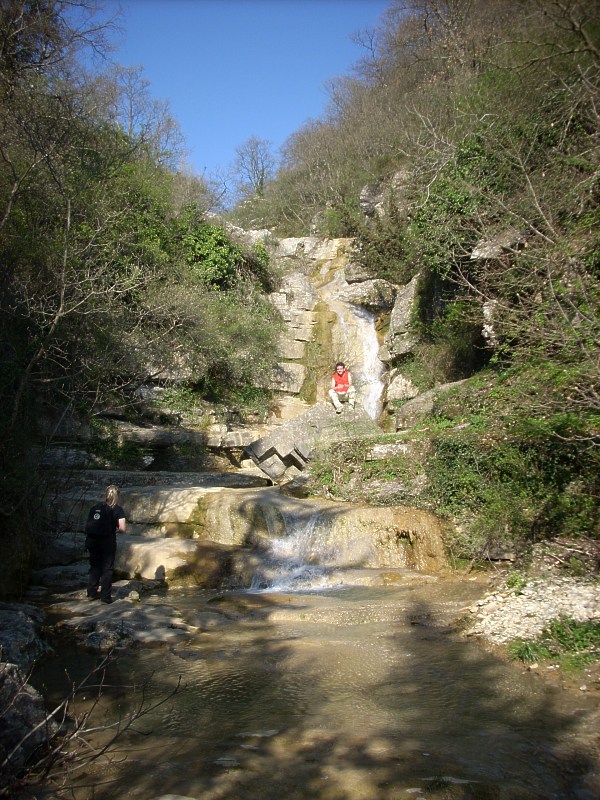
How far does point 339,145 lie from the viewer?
29453mm

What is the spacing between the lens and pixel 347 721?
16.9ft

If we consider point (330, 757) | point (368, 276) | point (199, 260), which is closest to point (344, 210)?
point (368, 276)

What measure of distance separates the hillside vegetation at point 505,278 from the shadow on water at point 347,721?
255 centimetres

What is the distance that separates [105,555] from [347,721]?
4.36 metres

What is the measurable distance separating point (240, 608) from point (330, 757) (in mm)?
4094

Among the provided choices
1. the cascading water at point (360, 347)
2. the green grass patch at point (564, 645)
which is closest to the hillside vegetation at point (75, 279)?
the cascading water at point (360, 347)

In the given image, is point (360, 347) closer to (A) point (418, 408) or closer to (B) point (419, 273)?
(B) point (419, 273)

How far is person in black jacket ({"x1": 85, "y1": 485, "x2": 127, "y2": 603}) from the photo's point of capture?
8352 millimetres

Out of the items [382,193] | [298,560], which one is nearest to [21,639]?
[298,560]

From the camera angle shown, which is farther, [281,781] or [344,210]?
[344,210]

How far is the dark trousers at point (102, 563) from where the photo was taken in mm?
8344

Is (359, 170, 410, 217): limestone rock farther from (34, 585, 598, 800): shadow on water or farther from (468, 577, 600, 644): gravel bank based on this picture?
(34, 585, 598, 800): shadow on water

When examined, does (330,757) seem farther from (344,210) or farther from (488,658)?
(344,210)

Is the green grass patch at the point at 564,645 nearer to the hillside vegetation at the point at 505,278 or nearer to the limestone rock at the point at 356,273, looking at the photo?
the hillside vegetation at the point at 505,278
